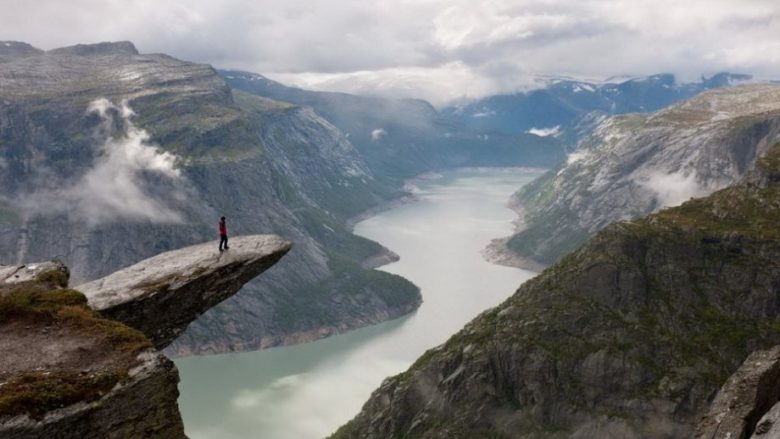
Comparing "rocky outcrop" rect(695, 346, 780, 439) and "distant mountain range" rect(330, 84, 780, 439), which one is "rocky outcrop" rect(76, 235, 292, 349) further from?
"distant mountain range" rect(330, 84, 780, 439)

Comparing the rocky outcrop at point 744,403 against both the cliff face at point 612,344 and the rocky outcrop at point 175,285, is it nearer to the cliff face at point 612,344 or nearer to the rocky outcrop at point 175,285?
the rocky outcrop at point 175,285

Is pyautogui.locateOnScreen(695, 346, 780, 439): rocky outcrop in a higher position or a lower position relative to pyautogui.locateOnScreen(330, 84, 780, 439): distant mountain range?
higher

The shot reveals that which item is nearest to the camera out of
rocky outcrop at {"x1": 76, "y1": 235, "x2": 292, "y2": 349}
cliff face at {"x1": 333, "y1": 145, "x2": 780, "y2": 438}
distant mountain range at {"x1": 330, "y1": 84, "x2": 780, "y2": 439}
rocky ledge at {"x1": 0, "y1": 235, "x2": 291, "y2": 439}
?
rocky ledge at {"x1": 0, "y1": 235, "x2": 291, "y2": 439}

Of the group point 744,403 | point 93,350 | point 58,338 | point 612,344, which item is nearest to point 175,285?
point 58,338

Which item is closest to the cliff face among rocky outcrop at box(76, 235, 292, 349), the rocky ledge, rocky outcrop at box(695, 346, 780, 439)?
rocky outcrop at box(76, 235, 292, 349)

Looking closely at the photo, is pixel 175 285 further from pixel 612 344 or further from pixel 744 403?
pixel 612 344
